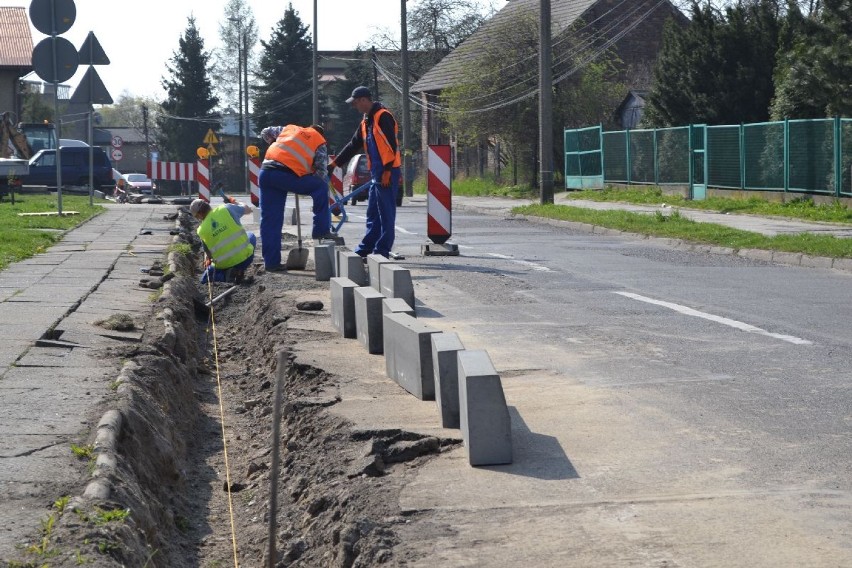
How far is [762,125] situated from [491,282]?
16.4 metres

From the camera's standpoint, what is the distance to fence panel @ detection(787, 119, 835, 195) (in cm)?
2372

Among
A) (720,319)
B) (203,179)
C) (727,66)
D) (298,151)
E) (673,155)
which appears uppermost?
(727,66)

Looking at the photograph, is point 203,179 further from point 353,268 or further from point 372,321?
point 372,321

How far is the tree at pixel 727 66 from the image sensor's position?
109 ft

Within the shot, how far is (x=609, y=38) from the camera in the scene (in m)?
49.2

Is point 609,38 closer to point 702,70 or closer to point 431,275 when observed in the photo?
point 702,70

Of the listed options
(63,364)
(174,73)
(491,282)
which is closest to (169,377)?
(63,364)

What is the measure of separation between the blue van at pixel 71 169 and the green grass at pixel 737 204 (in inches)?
798

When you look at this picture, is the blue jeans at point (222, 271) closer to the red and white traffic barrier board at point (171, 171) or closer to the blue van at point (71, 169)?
the red and white traffic barrier board at point (171, 171)

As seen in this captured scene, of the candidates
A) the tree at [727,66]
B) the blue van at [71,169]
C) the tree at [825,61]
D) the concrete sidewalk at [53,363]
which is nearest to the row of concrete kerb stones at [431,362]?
the concrete sidewalk at [53,363]

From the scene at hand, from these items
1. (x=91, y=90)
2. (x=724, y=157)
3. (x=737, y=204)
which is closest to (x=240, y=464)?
Answer: (x=91, y=90)

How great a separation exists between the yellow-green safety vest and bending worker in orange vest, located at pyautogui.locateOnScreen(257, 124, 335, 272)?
1.59 ft

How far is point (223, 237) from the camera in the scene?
12383mm

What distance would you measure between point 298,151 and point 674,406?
7.83 m
